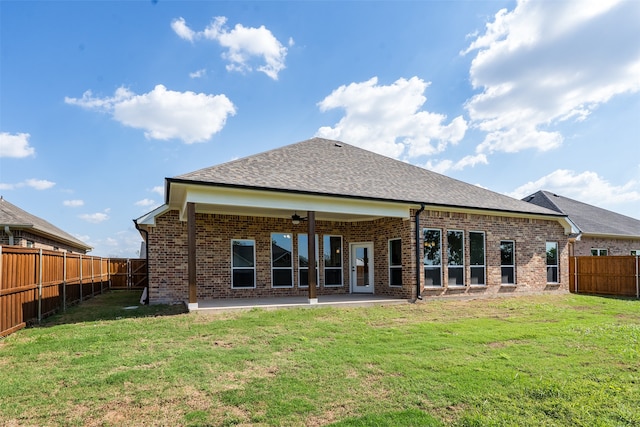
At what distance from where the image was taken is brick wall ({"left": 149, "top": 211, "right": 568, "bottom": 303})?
12.6 metres

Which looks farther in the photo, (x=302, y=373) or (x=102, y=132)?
Result: (x=102, y=132)

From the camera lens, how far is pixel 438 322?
909 centimetres

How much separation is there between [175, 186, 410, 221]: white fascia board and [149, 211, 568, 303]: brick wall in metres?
1.02

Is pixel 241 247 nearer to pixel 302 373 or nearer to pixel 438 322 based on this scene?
pixel 438 322

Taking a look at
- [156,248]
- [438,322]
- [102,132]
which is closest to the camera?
[438,322]

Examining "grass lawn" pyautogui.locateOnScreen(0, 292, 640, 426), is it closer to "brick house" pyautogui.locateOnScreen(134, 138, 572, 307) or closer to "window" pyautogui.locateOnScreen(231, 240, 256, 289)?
"brick house" pyautogui.locateOnScreen(134, 138, 572, 307)

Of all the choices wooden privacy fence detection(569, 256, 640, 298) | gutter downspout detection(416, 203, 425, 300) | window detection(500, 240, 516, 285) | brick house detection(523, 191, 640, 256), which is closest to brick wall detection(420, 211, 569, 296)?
window detection(500, 240, 516, 285)

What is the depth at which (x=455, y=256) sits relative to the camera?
1383cm

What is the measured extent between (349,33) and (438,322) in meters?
9.71

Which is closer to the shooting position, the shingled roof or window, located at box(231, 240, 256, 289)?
the shingled roof

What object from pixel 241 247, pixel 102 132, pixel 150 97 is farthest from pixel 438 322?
pixel 102 132

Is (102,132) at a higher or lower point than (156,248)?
higher

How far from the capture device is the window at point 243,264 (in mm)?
13383

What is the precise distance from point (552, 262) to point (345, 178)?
997 centimetres
